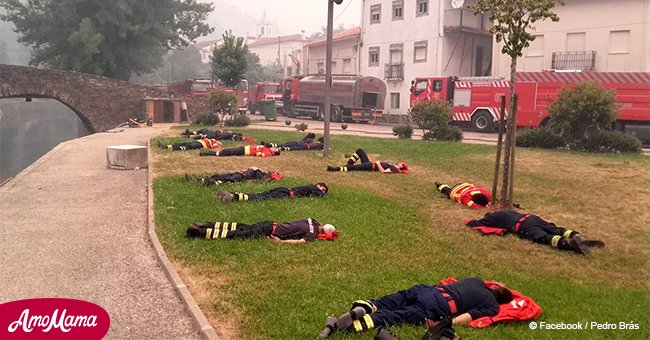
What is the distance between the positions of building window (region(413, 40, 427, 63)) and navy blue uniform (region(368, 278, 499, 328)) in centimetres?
3492

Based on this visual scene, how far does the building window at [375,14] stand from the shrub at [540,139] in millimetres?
24955

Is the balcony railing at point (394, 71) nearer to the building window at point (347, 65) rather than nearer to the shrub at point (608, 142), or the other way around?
the building window at point (347, 65)

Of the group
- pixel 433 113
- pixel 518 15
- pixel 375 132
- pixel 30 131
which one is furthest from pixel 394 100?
pixel 30 131

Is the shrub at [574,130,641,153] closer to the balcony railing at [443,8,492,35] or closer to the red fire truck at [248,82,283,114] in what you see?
the balcony railing at [443,8,492,35]

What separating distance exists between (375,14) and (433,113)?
23658mm

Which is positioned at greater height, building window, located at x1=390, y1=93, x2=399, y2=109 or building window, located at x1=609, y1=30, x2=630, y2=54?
building window, located at x1=609, y1=30, x2=630, y2=54

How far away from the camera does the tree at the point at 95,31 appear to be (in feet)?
135

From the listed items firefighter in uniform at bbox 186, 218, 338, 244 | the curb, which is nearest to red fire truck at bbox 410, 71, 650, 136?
firefighter in uniform at bbox 186, 218, 338, 244

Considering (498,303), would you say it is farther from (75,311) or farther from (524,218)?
(75,311)

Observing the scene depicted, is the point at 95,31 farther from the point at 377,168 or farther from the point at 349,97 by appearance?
the point at 377,168

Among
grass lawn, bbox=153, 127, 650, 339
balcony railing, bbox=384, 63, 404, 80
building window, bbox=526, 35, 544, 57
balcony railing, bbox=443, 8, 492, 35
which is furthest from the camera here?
balcony railing, bbox=384, 63, 404, 80

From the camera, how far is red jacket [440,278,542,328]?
4.47 m

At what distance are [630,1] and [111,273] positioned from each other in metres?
29.6

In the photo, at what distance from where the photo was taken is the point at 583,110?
18047 mm
